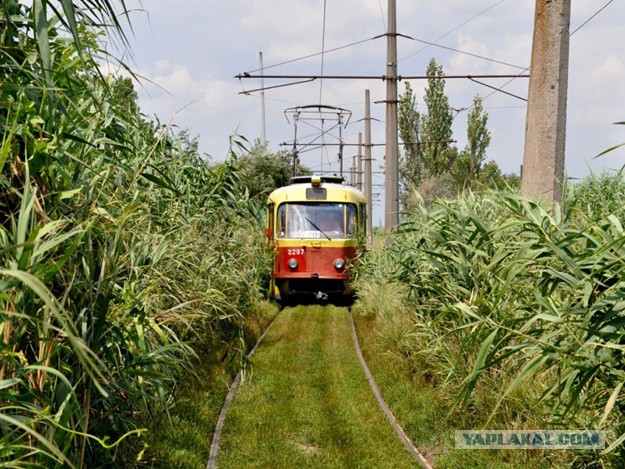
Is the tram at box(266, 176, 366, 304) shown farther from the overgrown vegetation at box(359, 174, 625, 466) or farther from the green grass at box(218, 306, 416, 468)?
the overgrown vegetation at box(359, 174, 625, 466)

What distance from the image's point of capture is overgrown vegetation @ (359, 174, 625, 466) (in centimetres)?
341

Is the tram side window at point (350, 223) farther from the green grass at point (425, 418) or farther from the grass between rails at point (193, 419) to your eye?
the grass between rails at point (193, 419)

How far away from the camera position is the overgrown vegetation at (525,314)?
3.41 m

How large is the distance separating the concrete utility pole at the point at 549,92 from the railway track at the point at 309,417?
347 centimetres

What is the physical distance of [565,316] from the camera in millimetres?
3533

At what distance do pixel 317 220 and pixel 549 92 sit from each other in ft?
28.2

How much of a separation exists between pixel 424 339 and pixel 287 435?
236 centimetres

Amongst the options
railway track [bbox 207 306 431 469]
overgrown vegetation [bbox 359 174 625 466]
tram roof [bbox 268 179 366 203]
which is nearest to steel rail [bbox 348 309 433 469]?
railway track [bbox 207 306 431 469]

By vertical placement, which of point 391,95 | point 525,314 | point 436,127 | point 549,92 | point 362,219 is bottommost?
point 525,314

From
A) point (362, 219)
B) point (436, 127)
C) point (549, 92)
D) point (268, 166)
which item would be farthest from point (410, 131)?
point (549, 92)

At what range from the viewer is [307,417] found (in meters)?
6.92

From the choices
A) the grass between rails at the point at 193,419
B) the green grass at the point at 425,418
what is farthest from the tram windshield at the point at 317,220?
the grass between rails at the point at 193,419

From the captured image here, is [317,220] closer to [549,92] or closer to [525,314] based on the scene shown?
[549,92]

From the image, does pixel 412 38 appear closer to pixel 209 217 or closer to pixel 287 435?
pixel 209 217
